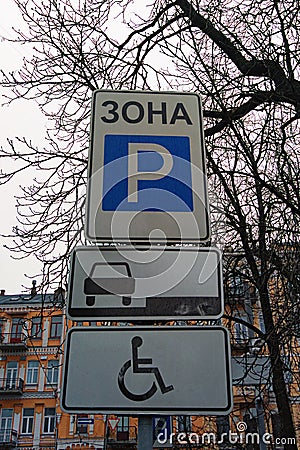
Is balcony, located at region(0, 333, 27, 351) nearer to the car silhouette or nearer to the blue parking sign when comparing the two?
the blue parking sign

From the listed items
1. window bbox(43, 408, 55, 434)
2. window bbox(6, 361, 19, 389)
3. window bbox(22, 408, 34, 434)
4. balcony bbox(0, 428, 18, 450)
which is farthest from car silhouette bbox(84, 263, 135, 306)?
window bbox(6, 361, 19, 389)

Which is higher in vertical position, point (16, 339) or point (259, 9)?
point (16, 339)

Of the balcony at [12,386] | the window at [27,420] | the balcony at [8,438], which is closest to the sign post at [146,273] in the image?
the balcony at [8,438]

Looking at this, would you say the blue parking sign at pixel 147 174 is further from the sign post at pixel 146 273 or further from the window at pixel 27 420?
the window at pixel 27 420

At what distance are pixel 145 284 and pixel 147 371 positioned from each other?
11.6 inches

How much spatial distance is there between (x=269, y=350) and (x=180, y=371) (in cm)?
364

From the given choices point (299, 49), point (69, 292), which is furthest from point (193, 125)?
point (299, 49)

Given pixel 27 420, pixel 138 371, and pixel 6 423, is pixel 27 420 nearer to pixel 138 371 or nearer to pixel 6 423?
pixel 6 423

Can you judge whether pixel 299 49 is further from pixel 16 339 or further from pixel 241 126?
pixel 16 339

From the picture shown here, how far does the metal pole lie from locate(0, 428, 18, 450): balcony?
95.7 feet

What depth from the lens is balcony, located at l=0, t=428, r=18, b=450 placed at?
90.4ft

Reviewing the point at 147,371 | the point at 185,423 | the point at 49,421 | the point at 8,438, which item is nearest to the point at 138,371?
the point at 147,371

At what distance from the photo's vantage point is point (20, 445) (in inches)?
1102

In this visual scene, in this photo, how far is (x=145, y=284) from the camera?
1764 mm
